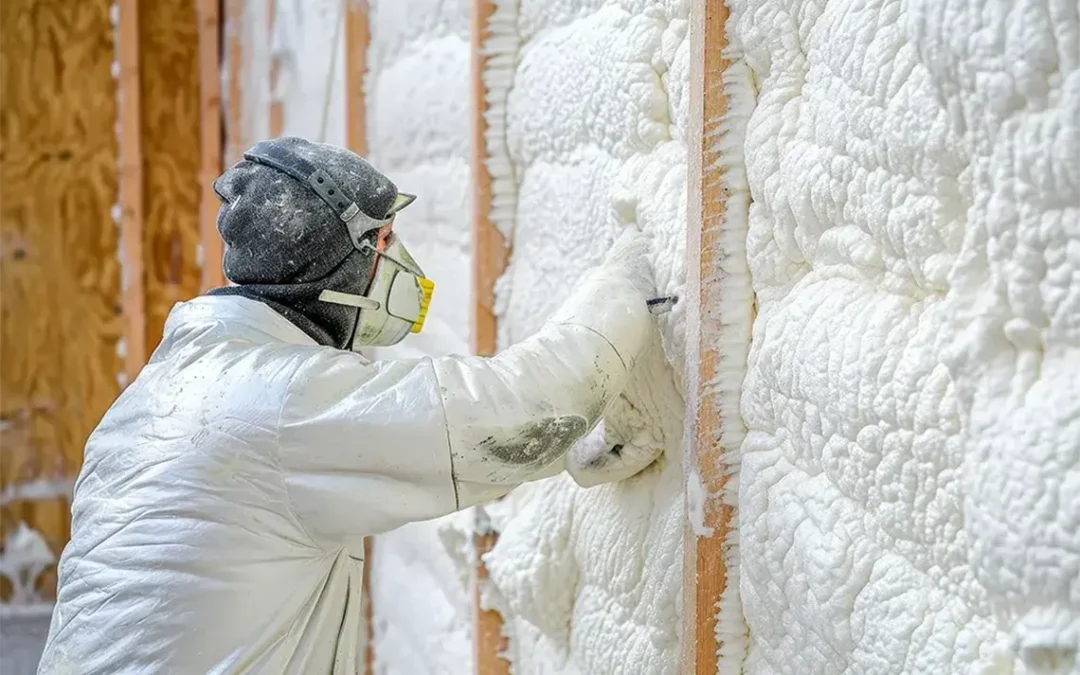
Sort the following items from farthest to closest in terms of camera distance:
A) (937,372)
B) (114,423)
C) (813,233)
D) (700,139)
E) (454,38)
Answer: (454,38) < (114,423) < (700,139) < (813,233) < (937,372)

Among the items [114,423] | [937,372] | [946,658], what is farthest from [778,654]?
[114,423]

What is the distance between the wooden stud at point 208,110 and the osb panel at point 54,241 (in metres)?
0.29

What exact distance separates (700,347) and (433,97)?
47.7 inches

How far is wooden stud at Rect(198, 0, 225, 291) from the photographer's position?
13.1 ft

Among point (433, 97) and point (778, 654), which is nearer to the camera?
point (778, 654)

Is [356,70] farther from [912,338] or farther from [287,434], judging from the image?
[912,338]

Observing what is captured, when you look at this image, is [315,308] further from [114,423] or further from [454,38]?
[454,38]

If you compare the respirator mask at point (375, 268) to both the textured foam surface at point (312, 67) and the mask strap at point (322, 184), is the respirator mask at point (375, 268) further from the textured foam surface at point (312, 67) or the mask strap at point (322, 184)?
the textured foam surface at point (312, 67)

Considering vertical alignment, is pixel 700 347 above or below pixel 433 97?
below

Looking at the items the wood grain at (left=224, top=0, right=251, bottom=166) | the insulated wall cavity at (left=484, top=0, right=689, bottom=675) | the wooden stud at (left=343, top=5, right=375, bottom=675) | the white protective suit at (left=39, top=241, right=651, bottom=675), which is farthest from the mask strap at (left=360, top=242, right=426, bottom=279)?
the wood grain at (left=224, top=0, right=251, bottom=166)

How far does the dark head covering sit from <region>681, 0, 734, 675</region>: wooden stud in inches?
15.2

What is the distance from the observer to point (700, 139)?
1220 millimetres

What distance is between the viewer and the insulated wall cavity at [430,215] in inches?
86.5

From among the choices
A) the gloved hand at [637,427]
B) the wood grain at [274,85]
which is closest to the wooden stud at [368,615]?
the wood grain at [274,85]
